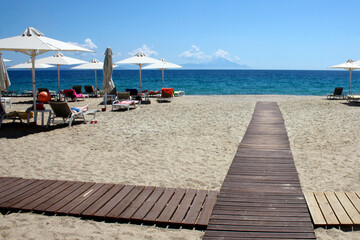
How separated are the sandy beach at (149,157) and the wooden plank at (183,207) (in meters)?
0.16

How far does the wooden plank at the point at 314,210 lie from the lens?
133 inches

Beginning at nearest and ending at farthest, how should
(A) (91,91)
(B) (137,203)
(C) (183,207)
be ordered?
(C) (183,207) → (B) (137,203) → (A) (91,91)

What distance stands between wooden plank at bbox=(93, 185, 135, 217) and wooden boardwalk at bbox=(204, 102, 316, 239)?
44.9 inches

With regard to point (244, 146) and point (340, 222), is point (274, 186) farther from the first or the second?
point (244, 146)

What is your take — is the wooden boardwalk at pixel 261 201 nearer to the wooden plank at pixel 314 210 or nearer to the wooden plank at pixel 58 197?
the wooden plank at pixel 314 210

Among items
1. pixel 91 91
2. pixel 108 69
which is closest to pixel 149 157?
pixel 108 69

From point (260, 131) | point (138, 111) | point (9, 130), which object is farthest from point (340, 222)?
point (138, 111)

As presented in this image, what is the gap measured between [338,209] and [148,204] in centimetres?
214

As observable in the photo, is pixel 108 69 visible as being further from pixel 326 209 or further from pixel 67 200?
pixel 326 209

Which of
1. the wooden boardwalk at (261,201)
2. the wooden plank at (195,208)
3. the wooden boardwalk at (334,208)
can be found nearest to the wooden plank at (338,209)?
the wooden boardwalk at (334,208)

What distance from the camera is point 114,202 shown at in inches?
151

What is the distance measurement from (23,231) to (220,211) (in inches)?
81.0

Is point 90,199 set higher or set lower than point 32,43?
lower

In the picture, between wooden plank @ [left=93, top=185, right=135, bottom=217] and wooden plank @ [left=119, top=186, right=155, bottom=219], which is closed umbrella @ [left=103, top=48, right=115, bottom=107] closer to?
wooden plank @ [left=93, top=185, right=135, bottom=217]
